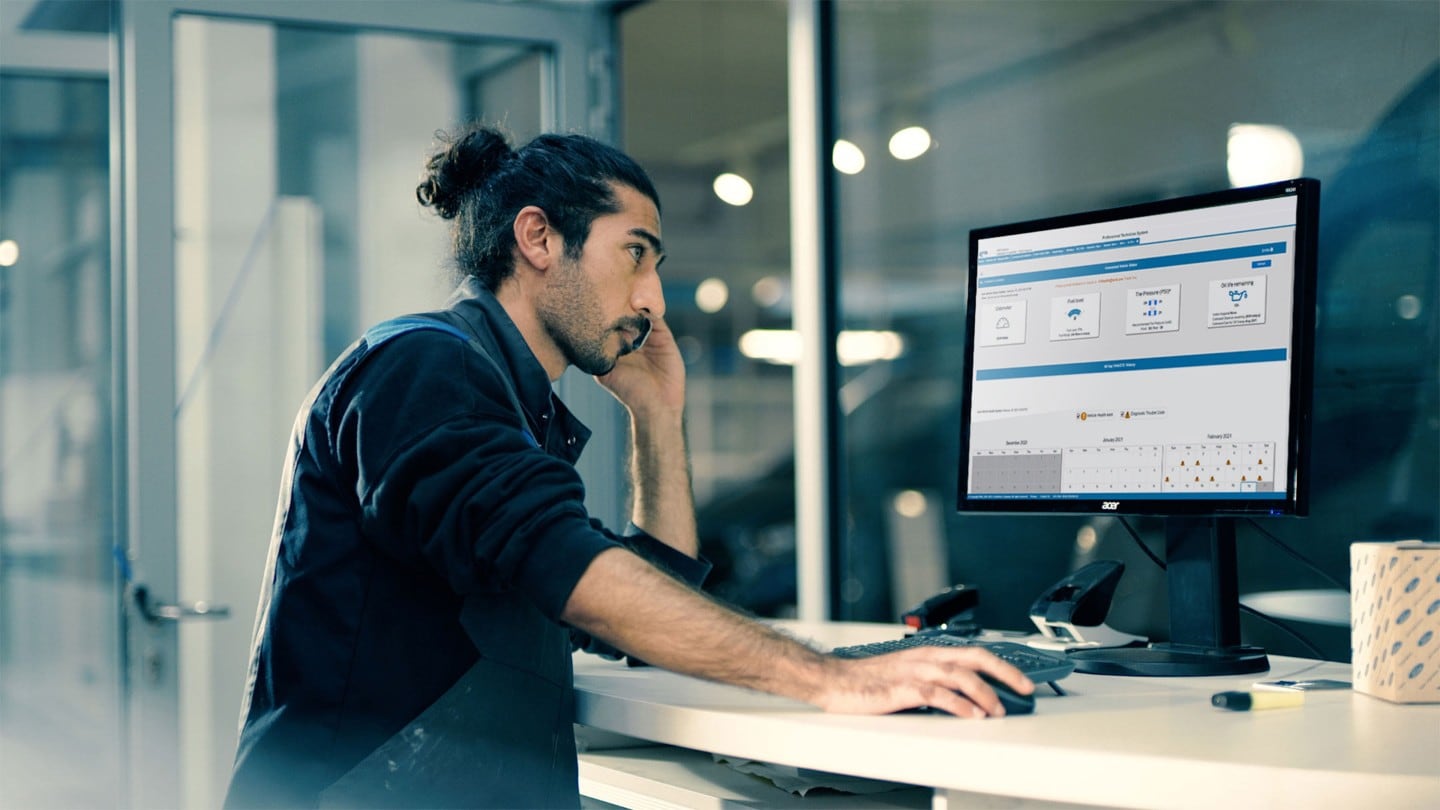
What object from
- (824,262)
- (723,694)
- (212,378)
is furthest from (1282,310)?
(212,378)

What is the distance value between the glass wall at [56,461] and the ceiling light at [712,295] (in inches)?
332

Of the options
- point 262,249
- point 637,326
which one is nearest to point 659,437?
point 637,326

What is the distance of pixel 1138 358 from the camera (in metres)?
1.67

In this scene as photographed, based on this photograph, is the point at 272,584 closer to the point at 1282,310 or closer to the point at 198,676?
the point at 1282,310

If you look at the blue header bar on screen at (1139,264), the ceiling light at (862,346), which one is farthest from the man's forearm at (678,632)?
the ceiling light at (862,346)

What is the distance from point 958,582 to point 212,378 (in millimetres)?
1574

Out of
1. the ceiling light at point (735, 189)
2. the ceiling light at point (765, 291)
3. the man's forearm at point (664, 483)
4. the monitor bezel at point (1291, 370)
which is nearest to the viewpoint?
the monitor bezel at point (1291, 370)

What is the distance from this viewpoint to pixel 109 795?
318 cm

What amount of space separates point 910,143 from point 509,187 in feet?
3.82

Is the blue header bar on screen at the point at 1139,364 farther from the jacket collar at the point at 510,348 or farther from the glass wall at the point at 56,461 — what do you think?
the glass wall at the point at 56,461

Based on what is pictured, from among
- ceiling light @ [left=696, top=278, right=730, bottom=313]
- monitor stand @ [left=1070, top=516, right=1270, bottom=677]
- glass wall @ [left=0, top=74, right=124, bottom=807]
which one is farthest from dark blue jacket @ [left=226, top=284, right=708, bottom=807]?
ceiling light @ [left=696, top=278, right=730, bottom=313]

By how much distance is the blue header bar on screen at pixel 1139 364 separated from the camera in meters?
1.58

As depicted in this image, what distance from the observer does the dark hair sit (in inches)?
70.0

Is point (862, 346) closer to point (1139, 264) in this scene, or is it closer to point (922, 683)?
point (1139, 264)
